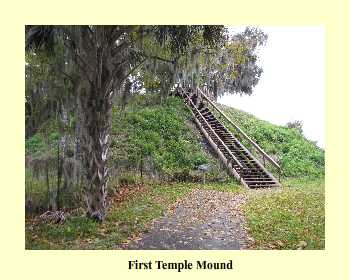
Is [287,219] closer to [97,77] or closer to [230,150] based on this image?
[97,77]

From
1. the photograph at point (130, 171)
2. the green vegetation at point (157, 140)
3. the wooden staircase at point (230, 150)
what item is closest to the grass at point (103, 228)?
the photograph at point (130, 171)

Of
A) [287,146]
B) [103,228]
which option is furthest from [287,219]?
[287,146]

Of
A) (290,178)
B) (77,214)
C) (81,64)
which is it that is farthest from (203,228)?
(290,178)

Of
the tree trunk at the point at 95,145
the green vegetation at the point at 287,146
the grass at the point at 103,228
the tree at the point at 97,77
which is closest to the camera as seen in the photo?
the grass at the point at 103,228

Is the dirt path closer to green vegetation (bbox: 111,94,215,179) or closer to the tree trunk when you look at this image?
the tree trunk

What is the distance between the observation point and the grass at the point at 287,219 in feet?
26.6

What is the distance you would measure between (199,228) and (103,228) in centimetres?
216

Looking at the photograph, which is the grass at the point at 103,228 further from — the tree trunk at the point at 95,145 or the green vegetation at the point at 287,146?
the green vegetation at the point at 287,146

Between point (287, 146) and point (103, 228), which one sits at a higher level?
point (287, 146)

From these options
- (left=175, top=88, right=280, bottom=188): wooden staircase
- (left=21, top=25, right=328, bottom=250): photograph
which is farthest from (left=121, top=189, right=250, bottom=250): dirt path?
(left=175, top=88, right=280, bottom=188): wooden staircase

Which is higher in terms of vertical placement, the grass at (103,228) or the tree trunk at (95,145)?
the tree trunk at (95,145)

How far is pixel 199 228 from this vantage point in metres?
9.45

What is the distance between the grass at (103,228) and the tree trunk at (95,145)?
18.4 inches

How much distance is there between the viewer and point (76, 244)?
7.91 meters
